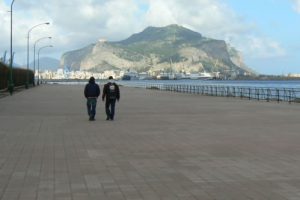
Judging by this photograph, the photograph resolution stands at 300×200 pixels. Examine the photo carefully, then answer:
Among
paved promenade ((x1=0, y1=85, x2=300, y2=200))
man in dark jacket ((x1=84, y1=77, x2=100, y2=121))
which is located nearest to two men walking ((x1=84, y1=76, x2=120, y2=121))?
man in dark jacket ((x1=84, y1=77, x2=100, y2=121))

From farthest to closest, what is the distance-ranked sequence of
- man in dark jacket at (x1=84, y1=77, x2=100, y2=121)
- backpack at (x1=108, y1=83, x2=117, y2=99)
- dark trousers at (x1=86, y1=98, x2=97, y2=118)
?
backpack at (x1=108, y1=83, x2=117, y2=99) < man in dark jacket at (x1=84, y1=77, x2=100, y2=121) < dark trousers at (x1=86, y1=98, x2=97, y2=118)

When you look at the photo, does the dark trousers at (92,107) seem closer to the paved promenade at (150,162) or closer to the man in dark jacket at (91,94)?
the man in dark jacket at (91,94)

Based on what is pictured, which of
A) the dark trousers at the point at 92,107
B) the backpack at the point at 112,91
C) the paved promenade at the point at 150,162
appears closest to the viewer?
the paved promenade at the point at 150,162

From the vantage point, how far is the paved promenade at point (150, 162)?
24.6 feet

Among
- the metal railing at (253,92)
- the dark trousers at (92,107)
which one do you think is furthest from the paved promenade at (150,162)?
the metal railing at (253,92)

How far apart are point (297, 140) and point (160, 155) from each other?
4.32m

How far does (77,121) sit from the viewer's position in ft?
64.7

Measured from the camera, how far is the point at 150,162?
1005 centimetres

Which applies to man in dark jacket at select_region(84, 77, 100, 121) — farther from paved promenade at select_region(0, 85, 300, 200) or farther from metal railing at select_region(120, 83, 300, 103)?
metal railing at select_region(120, 83, 300, 103)

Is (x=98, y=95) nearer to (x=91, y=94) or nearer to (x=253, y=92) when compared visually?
(x=91, y=94)

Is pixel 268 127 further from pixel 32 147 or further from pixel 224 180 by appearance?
pixel 224 180

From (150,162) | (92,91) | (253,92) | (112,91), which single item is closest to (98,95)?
(92,91)

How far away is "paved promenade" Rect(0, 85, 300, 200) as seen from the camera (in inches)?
296

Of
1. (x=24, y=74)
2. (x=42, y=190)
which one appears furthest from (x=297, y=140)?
(x=24, y=74)
